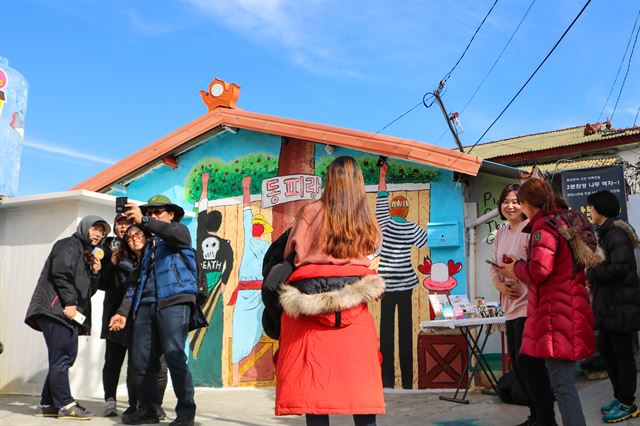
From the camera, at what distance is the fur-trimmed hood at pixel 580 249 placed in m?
3.72

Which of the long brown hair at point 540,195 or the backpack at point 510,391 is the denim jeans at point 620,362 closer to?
the backpack at point 510,391

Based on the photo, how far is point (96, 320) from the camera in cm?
734

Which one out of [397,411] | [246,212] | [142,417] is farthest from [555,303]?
[246,212]

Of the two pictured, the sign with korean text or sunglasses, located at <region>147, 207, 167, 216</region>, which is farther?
the sign with korean text

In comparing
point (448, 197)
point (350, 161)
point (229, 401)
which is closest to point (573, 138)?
point (448, 197)

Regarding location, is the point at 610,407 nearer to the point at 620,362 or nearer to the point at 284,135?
the point at 620,362

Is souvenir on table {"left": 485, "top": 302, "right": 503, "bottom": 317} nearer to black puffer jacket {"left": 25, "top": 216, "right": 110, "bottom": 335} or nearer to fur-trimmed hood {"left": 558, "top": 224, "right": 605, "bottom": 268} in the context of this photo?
fur-trimmed hood {"left": 558, "top": 224, "right": 605, "bottom": 268}

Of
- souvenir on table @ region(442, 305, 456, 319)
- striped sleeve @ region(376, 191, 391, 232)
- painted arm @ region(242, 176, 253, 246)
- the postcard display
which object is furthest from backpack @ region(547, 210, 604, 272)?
painted arm @ region(242, 176, 253, 246)

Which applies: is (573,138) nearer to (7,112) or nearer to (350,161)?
(7,112)

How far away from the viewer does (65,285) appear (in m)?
5.42

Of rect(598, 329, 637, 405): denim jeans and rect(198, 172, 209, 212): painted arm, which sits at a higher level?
rect(198, 172, 209, 212): painted arm

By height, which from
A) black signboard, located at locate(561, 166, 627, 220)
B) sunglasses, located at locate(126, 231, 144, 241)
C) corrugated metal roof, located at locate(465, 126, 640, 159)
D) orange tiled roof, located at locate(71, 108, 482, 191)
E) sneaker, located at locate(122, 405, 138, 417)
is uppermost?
corrugated metal roof, located at locate(465, 126, 640, 159)

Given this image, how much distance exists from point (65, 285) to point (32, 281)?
2.56m

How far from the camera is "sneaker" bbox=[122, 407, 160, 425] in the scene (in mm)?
5094
